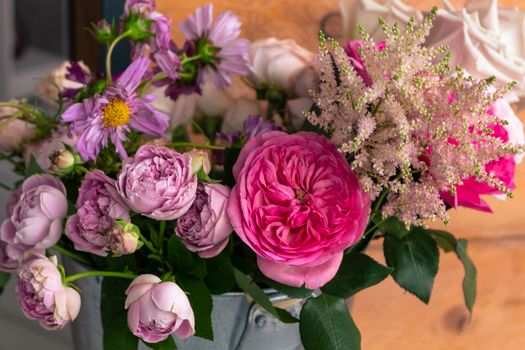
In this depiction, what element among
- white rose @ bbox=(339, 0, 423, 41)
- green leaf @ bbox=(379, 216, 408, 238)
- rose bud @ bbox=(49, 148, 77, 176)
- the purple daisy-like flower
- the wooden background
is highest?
white rose @ bbox=(339, 0, 423, 41)

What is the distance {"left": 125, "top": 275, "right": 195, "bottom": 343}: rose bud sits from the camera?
16.4 inches

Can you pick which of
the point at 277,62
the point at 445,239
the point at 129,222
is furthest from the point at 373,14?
the point at 129,222

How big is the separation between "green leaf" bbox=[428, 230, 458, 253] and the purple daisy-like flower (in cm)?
24

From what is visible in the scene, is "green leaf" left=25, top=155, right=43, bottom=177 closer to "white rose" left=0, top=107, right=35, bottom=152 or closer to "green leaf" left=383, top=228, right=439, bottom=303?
"white rose" left=0, top=107, right=35, bottom=152

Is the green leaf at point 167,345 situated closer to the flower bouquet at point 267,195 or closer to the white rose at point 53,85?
the flower bouquet at point 267,195

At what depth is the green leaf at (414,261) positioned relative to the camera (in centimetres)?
51

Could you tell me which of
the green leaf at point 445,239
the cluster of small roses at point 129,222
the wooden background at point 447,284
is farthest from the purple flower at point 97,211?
the wooden background at point 447,284

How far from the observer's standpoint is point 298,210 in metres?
0.44

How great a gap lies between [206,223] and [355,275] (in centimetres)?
11

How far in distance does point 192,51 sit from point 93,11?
0.34 metres

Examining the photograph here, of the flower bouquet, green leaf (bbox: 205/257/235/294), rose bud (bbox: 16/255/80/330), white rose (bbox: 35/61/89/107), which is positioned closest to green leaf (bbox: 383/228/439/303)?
the flower bouquet

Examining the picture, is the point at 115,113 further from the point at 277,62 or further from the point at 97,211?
the point at 277,62

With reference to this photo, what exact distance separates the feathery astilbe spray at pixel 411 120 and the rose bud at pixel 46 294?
19 cm

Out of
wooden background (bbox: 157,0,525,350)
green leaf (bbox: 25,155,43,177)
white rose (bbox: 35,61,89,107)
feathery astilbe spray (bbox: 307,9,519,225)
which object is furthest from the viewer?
wooden background (bbox: 157,0,525,350)
